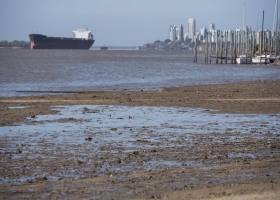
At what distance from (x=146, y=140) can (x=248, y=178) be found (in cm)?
446

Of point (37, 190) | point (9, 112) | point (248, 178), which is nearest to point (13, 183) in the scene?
point (37, 190)

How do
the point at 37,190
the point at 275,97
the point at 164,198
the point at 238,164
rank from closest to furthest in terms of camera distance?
1. the point at 164,198
2. the point at 37,190
3. the point at 238,164
4. the point at 275,97

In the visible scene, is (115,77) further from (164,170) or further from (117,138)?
(164,170)

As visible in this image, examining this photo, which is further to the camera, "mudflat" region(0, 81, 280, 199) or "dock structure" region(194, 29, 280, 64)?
"dock structure" region(194, 29, 280, 64)

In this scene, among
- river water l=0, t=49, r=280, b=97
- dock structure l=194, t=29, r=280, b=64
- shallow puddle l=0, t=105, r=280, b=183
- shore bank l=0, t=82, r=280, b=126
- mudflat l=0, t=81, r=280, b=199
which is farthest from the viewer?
dock structure l=194, t=29, r=280, b=64

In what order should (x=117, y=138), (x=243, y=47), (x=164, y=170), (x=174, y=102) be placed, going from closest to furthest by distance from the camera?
(x=164, y=170)
(x=117, y=138)
(x=174, y=102)
(x=243, y=47)

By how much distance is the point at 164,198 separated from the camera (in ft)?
28.0

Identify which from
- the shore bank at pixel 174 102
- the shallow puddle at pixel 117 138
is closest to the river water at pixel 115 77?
the shore bank at pixel 174 102

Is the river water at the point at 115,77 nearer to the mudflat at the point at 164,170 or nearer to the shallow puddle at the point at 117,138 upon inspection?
the shallow puddle at the point at 117,138

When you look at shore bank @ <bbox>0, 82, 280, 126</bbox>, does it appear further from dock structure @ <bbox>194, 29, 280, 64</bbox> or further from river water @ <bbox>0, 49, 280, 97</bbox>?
dock structure @ <bbox>194, 29, 280, 64</bbox>

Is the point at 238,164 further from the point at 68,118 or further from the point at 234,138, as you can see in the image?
the point at 68,118

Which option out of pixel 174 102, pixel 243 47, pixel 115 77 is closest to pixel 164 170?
pixel 174 102

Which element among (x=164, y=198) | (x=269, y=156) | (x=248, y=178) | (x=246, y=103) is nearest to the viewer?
(x=164, y=198)

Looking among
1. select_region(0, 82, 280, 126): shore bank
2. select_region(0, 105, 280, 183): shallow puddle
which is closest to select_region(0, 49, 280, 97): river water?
select_region(0, 82, 280, 126): shore bank
